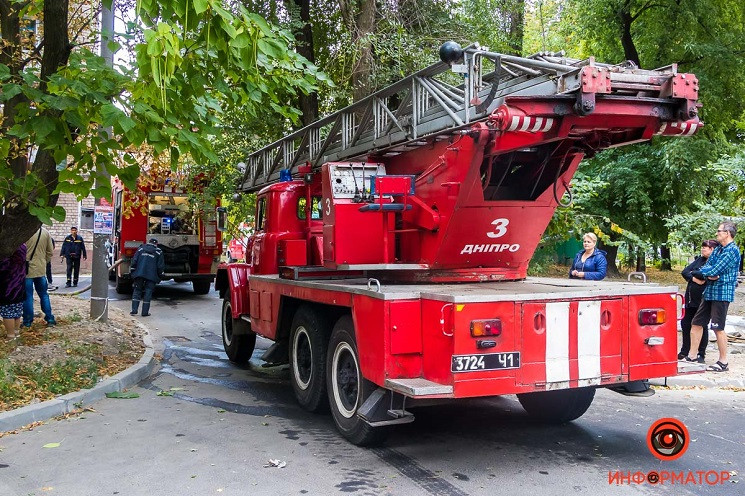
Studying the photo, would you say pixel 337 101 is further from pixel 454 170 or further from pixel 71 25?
pixel 454 170

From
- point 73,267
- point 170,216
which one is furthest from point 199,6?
point 73,267

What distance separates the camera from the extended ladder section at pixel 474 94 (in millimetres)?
5008

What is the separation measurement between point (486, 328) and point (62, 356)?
242 inches

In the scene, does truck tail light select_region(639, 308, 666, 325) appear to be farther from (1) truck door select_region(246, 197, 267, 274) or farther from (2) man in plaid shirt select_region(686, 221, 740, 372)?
(1) truck door select_region(246, 197, 267, 274)

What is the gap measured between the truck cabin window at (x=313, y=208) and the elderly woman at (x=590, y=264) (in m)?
3.43

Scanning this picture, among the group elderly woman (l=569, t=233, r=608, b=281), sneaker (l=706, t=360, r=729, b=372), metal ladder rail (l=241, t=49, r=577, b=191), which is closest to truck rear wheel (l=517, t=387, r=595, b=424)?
elderly woman (l=569, t=233, r=608, b=281)

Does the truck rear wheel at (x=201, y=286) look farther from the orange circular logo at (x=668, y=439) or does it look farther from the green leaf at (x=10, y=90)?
the orange circular logo at (x=668, y=439)

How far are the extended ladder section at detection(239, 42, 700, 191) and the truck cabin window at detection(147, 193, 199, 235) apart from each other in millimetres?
11356

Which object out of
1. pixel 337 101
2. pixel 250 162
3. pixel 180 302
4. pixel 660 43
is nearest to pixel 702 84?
pixel 660 43

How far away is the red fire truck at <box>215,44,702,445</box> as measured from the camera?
5.00 meters

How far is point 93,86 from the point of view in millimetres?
6703

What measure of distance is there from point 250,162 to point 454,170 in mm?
7012

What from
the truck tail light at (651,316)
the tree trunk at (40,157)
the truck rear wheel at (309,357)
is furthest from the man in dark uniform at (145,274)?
the truck tail light at (651,316)

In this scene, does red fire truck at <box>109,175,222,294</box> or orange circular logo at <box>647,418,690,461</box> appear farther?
red fire truck at <box>109,175,222,294</box>
